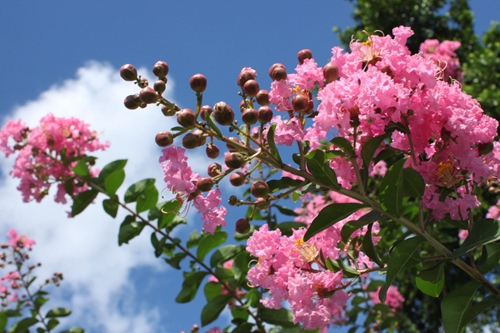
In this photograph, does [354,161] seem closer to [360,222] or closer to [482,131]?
[360,222]

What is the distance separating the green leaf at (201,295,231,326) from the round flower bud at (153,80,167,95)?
1.20m

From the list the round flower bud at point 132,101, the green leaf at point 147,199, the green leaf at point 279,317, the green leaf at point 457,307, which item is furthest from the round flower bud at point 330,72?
the green leaf at point 147,199

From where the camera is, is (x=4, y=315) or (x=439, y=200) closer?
(x=439, y=200)

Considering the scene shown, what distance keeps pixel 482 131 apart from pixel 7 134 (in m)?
2.60

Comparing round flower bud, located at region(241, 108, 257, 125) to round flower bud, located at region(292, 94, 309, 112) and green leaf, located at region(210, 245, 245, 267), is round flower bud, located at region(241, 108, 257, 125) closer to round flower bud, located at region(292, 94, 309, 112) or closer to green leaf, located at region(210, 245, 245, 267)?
round flower bud, located at region(292, 94, 309, 112)

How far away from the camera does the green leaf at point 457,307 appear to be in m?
1.09

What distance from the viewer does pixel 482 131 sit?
1131 millimetres

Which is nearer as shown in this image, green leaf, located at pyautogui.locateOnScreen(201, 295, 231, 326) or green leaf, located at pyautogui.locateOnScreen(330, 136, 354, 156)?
green leaf, located at pyautogui.locateOnScreen(330, 136, 354, 156)

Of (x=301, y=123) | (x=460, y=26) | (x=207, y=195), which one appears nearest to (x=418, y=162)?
(x=301, y=123)

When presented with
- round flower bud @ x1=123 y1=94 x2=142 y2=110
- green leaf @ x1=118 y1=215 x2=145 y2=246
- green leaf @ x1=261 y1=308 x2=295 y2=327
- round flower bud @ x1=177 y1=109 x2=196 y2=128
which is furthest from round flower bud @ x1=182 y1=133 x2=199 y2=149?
green leaf @ x1=118 y1=215 x2=145 y2=246

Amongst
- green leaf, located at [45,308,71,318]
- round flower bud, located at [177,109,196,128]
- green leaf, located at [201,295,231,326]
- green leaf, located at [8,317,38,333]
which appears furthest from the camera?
green leaf, located at [45,308,71,318]

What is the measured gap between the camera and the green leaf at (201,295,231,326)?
2.06m

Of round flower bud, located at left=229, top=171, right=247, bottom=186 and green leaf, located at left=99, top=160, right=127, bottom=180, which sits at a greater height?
green leaf, located at left=99, top=160, right=127, bottom=180

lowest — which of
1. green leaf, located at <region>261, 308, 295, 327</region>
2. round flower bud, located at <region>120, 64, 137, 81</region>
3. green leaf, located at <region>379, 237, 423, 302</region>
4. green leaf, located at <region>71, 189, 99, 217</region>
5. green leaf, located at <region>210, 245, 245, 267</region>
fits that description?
green leaf, located at <region>379, 237, 423, 302</region>
